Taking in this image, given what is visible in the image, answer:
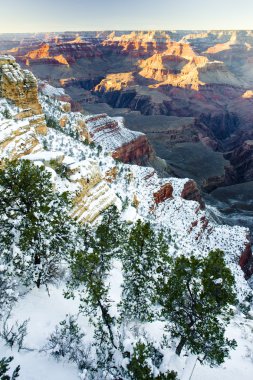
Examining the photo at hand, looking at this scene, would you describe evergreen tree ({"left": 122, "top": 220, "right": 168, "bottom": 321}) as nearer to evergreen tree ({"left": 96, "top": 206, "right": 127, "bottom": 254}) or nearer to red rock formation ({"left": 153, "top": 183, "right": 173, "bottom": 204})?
evergreen tree ({"left": 96, "top": 206, "right": 127, "bottom": 254})

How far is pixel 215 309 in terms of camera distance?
43.8 ft

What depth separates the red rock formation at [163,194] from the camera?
149ft

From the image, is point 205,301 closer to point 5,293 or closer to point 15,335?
point 15,335

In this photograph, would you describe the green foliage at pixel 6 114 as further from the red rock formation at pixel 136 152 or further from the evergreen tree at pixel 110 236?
the red rock formation at pixel 136 152

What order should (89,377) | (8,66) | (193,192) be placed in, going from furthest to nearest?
(193,192), (8,66), (89,377)

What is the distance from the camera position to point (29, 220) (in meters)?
14.7

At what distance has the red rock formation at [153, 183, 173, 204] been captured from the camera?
45375 mm

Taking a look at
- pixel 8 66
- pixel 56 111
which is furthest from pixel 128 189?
pixel 56 111

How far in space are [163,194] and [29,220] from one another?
33671 millimetres

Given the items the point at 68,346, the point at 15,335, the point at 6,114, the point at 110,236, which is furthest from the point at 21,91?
the point at 68,346

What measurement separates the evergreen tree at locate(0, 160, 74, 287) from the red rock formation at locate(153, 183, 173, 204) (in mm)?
29943

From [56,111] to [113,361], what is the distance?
1781 inches

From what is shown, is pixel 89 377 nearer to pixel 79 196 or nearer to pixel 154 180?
pixel 79 196

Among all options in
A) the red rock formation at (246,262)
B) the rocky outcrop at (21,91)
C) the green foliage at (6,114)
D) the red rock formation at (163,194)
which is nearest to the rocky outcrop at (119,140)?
the red rock formation at (163,194)
